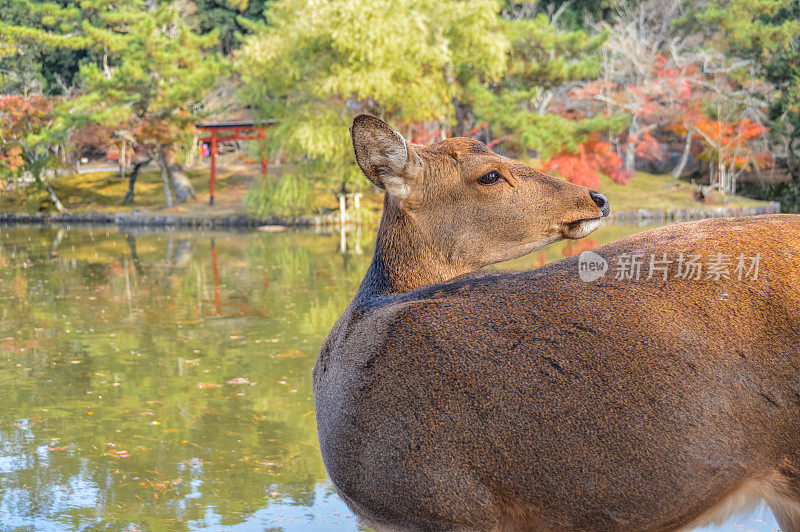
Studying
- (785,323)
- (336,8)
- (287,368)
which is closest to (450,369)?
(785,323)

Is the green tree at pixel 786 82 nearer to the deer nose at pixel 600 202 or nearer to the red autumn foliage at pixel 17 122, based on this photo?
the red autumn foliage at pixel 17 122

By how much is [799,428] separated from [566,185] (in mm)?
1005

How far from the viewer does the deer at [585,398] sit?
194 cm

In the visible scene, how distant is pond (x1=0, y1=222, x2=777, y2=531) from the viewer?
4609mm

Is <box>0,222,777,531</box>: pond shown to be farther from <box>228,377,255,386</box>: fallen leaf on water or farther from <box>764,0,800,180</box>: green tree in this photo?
<box>764,0,800,180</box>: green tree

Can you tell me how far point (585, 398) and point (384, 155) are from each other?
883 mm

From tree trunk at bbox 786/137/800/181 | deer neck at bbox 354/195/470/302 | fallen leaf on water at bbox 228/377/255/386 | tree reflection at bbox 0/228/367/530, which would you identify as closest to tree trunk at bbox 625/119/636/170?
tree trunk at bbox 786/137/800/181

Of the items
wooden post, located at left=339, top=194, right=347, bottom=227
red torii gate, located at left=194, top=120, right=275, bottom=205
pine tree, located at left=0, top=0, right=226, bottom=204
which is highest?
pine tree, located at left=0, top=0, right=226, bottom=204

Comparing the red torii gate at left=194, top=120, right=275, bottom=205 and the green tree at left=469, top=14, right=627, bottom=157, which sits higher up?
the green tree at left=469, top=14, right=627, bottom=157

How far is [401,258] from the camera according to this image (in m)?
2.48

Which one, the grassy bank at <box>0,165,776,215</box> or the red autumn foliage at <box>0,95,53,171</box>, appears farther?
the red autumn foliage at <box>0,95,53,171</box>

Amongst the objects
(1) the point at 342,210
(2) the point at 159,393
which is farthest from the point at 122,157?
(2) the point at 159,393

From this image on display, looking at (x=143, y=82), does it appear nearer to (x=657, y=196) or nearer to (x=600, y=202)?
(x=657, y=196)

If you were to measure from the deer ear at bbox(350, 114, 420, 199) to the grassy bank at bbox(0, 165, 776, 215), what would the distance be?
21381 mm
